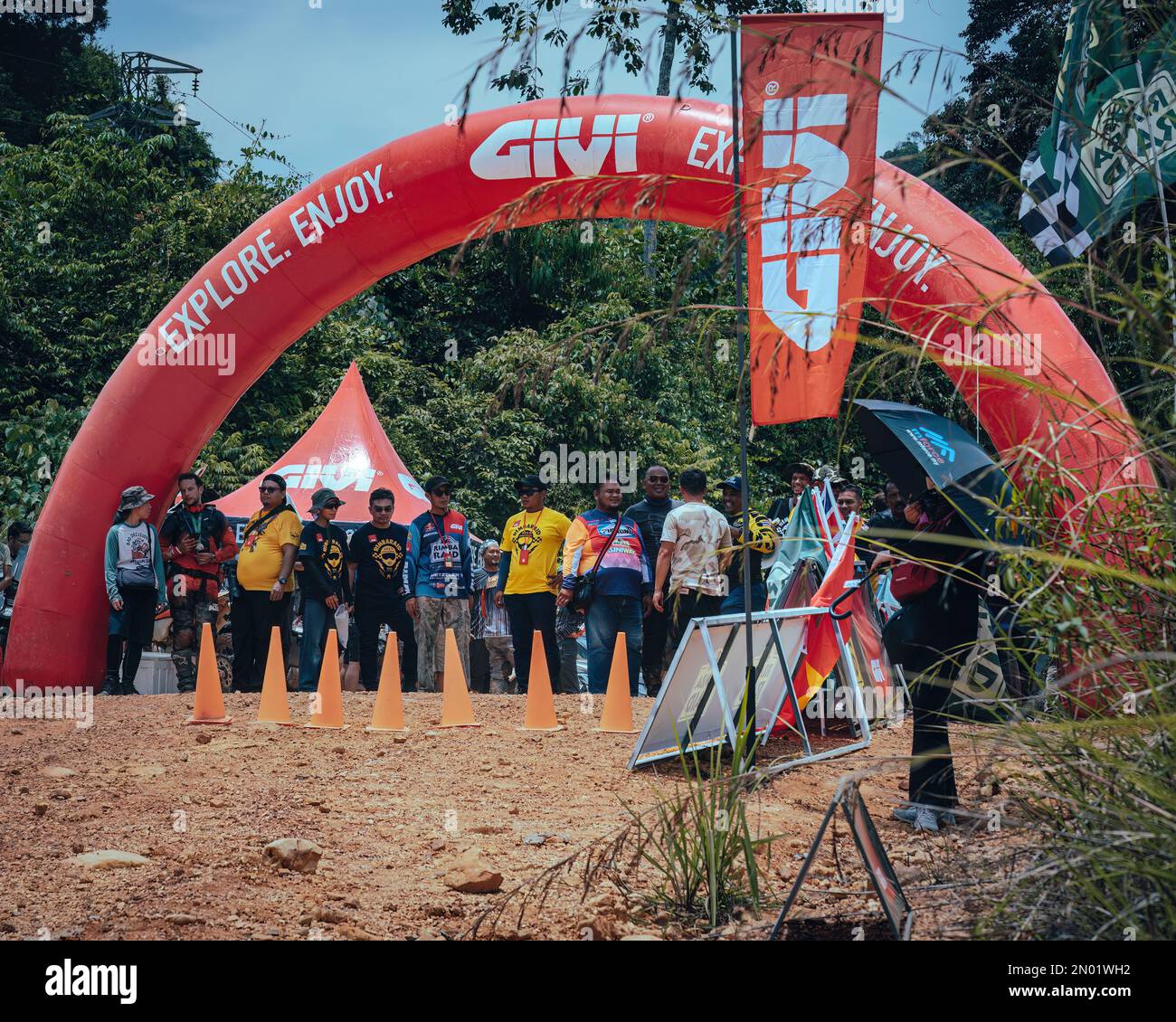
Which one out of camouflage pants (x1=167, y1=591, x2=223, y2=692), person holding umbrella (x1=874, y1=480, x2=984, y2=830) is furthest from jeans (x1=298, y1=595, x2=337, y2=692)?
person holding umbrella (x1=874, y1=480, x2=984, y2=830)

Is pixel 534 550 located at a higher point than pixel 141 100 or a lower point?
lower

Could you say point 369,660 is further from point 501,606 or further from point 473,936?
point 473,936

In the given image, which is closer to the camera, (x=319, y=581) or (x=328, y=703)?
(x=328, y=703)

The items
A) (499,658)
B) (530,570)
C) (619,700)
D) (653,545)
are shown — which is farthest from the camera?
(499,658)

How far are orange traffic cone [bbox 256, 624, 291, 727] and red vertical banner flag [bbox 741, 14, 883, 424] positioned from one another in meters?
3.47

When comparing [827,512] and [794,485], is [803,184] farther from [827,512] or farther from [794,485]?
[794,485]

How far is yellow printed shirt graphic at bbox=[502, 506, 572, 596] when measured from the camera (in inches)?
373

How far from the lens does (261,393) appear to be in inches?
792

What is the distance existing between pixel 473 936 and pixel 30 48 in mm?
31814

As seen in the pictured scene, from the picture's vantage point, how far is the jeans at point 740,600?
848 centimetres

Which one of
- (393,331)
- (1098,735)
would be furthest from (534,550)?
(393,331)

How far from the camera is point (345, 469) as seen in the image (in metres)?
12.8

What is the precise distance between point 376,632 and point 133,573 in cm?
190
